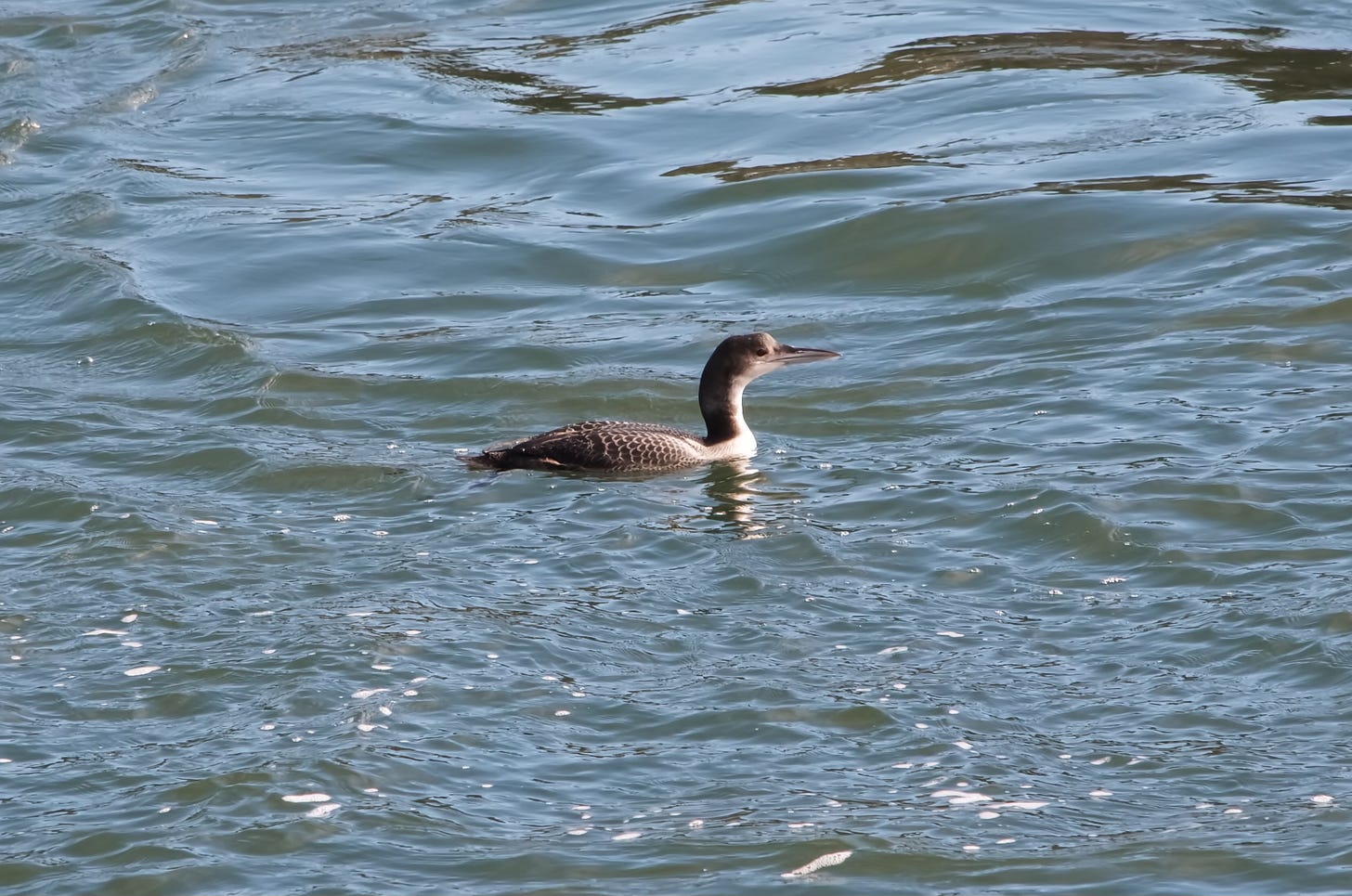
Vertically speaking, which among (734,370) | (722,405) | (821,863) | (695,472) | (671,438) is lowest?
(821,863)

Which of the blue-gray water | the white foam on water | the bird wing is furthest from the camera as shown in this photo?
the bird wing

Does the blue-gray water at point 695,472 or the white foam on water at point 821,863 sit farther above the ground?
the blue-gray water at point 695,472

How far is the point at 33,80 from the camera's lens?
2189 cm

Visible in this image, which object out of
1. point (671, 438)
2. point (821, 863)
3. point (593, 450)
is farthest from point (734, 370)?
point (821, 863)

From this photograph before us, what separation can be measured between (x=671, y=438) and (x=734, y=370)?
1.89 feet

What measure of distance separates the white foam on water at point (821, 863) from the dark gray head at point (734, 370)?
16.3ft

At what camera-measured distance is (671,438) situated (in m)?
12.3

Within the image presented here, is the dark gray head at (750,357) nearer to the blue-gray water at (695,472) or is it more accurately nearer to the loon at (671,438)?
the loon at (671,438)

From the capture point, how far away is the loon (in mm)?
11930

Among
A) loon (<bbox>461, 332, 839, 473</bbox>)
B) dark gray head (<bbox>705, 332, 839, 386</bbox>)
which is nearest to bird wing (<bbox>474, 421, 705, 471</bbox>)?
loon (<bbox>461, 332, 839, 473</bbox>)

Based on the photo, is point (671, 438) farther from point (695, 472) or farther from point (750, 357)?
point (750, 357)

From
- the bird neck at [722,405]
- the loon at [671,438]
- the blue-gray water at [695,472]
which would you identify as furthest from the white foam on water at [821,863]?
the bird neck at [722,405]

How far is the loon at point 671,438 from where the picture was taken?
470 inches

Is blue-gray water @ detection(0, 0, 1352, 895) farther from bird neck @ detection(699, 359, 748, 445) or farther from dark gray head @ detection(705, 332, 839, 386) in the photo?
dark gray head @ detection(705, 332, 839, 386)
